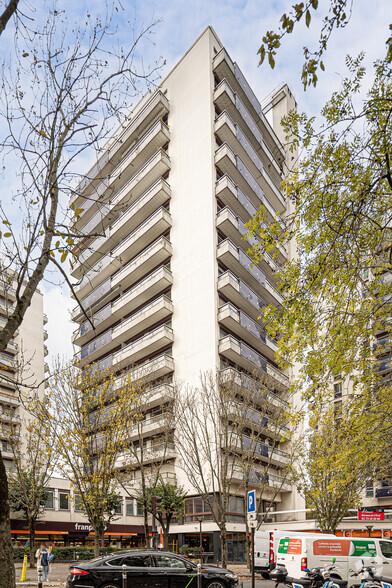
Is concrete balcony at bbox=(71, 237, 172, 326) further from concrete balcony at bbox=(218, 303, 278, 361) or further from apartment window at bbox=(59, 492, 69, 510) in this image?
apartment window at bbox=(59, 492, 69, 510)

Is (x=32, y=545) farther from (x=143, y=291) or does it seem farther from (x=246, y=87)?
(x=246, y=87)

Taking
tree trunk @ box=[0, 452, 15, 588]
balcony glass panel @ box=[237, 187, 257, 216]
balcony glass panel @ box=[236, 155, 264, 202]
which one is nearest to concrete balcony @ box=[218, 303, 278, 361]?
balcony glass panel @ box=[237, 187, 257, 216]

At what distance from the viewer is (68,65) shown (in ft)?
25.3

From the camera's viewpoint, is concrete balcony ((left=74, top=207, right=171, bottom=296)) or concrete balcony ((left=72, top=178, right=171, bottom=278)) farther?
concrete balcony ((left=72, top=178, right=171, bottom=278))

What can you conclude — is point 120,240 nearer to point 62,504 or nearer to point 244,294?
point 244,294

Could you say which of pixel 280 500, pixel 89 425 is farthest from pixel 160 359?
pixel 280 500

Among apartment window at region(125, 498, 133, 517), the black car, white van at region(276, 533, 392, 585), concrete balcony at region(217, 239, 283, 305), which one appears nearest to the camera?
the black car

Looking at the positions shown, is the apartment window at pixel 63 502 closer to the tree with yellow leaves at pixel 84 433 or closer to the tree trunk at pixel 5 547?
the tree with yellow leaves at pixel 84 433

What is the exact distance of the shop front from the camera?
3741cm

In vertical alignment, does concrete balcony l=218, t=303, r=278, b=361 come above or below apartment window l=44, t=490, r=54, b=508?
above

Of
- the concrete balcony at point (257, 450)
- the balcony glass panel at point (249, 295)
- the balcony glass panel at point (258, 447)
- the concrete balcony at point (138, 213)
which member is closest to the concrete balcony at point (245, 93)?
the balcony glass panel at point (249, 295)

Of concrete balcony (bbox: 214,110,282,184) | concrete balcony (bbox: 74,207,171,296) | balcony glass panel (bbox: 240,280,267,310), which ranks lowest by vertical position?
balcony glass panel (bbox: 240,280,267,310)

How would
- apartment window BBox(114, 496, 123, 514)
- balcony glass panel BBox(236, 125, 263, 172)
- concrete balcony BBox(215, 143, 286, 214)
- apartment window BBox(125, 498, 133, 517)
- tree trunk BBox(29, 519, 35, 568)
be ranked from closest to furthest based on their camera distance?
tree trunk BBox(29, 519, 35, 568) < apartment window BBox(114, 496, 123, 514) < concrete balcony BBox(215, 143, 286, 214) < balcony glass panel BBox(236, 125, 263, 172) < apartment window BBox(125, 498, 133, 517)

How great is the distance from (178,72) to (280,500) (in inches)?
1464
